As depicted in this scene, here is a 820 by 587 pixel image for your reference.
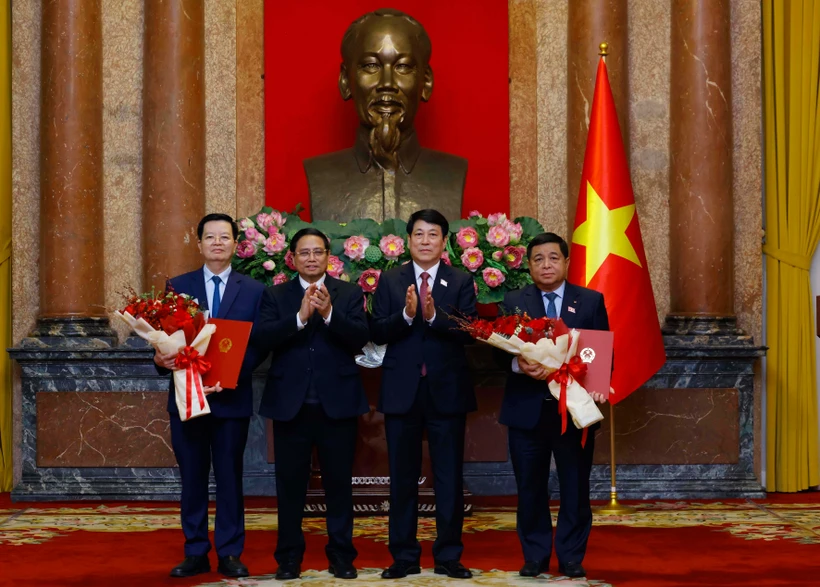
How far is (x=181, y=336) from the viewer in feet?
15.8

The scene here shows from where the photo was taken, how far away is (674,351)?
7.41m

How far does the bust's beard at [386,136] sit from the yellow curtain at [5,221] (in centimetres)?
251

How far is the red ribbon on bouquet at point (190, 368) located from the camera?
481cm

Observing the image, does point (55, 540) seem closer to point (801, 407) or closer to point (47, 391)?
point (47, 391)

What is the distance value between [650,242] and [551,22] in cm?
170

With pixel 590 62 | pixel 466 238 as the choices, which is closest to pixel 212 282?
pixel 466 238

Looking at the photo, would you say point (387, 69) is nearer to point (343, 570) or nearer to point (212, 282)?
point (212, 282)

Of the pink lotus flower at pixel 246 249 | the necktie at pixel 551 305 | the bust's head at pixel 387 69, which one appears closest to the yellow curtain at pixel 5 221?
the pink lotus flower at pixel 246 249

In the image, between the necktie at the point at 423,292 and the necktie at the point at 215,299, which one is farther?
the necktie at the point at 215,299

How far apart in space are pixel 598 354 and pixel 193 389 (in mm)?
1704

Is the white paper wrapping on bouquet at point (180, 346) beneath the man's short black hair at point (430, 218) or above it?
beneath

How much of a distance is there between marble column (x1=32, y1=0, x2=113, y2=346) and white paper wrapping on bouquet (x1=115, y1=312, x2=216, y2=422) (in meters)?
2.92

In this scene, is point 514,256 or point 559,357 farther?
point 514,256

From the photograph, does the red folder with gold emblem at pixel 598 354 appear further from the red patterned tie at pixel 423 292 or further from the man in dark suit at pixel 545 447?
the red patterned tie at pixel 423 292
